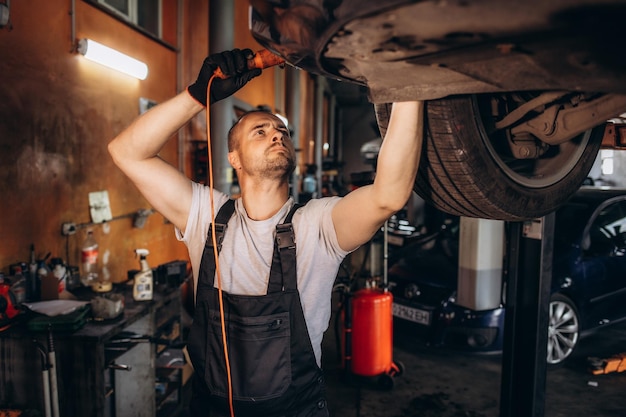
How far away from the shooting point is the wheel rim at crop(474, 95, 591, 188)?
1371mm

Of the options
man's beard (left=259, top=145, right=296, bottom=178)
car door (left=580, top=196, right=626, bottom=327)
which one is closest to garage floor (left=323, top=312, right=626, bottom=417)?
car door (left=580, top=196, right=626, bottom=327)

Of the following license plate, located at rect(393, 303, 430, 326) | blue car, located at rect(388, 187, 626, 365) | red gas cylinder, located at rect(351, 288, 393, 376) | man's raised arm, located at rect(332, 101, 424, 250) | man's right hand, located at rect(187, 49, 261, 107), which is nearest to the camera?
man's raised arm, located at rect(332, 101, 424, 250)

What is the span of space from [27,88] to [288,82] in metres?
6.71

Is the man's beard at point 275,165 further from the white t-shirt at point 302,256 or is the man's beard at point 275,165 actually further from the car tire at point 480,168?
the car tire at point 480,168

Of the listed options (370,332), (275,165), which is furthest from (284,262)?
Answer: (370,332)

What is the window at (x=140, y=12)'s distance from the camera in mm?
3119

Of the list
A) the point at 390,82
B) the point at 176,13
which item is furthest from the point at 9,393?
the point at 176,13

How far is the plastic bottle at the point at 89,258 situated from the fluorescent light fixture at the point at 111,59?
111 cm

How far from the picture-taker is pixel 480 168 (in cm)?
124

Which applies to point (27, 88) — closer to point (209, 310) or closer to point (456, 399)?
point (209, 310)

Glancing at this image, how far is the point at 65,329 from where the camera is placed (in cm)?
191

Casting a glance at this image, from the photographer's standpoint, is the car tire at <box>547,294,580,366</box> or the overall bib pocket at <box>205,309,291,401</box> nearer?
the overall bib pocket at <box>205,309,291,401</box>

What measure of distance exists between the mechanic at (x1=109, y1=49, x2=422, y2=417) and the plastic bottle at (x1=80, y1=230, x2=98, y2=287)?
1532 mm

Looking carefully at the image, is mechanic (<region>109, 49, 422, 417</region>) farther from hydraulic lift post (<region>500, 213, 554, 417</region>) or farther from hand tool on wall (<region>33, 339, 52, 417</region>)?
hydraulic lift post (<region>500, 213, 554, 417</region>)
